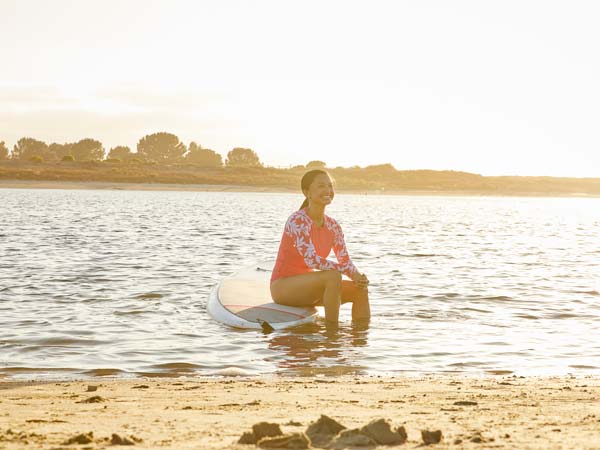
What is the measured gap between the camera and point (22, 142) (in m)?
177

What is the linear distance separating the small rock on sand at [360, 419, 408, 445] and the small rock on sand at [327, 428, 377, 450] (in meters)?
0.03

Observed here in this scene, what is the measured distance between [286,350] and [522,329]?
3.27 meters

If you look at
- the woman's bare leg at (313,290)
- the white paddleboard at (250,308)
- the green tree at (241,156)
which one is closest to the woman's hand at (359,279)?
the woman's bare leg at (313,290)

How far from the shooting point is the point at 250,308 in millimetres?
10016

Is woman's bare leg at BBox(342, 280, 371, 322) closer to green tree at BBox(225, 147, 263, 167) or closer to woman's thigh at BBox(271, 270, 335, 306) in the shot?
woman's thigh at BBox(271, 270, 335, 306)

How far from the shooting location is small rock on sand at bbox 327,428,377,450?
4.10 m

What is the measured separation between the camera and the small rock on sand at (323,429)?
13.8 feet

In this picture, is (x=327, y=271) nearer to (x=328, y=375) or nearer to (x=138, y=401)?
(x=328, y=375)

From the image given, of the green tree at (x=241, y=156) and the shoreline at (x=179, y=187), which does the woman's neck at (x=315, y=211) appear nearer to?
the shoreline at (x=179, y=187)

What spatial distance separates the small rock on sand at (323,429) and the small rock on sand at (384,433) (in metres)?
0.14

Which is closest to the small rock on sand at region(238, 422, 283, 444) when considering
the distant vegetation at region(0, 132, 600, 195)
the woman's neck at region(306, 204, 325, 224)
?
the woman's neck at region(306, 204, 325, 224)

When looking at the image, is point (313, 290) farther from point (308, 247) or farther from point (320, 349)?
point (320, 349)

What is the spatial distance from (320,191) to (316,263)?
0.83m

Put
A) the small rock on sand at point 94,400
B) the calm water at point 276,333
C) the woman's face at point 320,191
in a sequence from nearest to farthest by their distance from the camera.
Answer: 1. the small rock on sand at point 94,400
2. the calm water at point 276,333
3. the woman's face at point 320,191
